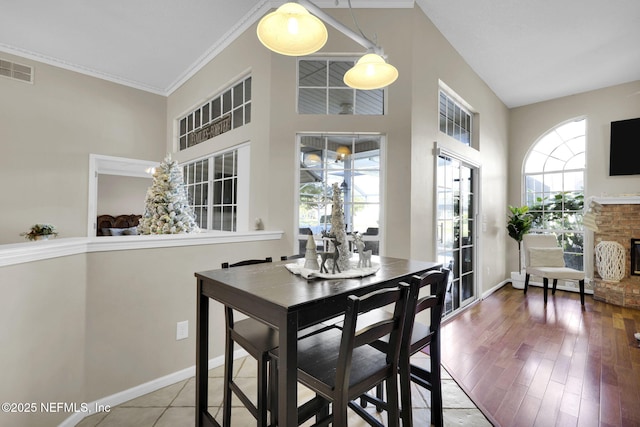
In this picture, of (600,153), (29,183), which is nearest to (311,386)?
(29,183)

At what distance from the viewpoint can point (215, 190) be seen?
394cm

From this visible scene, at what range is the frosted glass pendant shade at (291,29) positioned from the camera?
137 cm

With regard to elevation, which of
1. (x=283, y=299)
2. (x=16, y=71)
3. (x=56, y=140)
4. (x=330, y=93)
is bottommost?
(x=283, y=299)

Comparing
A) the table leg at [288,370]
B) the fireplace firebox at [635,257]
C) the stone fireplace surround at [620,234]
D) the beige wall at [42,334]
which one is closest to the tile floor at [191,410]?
the beige wall at [42,334]

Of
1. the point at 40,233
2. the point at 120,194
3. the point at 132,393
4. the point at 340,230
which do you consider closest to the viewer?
the point at 340,230

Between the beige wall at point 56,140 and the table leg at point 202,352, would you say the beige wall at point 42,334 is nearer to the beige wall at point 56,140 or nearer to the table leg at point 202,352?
the table leg at point 202,352

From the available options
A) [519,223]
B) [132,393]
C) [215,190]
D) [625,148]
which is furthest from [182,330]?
[625,148]

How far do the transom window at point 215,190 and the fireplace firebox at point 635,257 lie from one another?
5.63m

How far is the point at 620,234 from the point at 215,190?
5.96 meters

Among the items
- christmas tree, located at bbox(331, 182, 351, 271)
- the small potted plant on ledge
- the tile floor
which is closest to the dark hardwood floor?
the tile floor

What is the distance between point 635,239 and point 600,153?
1.45 meters

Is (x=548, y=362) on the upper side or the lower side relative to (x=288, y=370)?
lower

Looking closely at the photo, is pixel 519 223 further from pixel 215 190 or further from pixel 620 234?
pixel 215 190

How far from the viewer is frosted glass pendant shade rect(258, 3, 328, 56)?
1.37 metres
